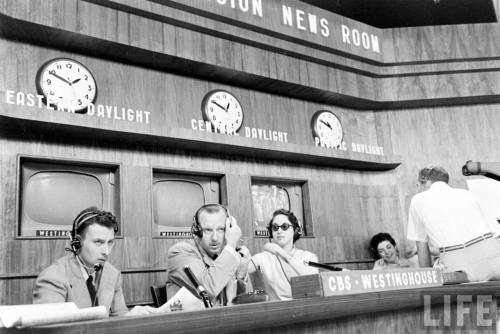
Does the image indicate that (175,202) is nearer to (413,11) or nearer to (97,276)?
(97,276)

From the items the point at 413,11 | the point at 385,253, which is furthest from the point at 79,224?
the point at 413,11

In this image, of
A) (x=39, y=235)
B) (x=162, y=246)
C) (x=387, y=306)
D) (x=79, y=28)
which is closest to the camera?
(x=387, y=306)

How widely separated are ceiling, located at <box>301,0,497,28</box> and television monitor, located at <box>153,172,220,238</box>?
2.39m

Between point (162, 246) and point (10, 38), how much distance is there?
140 cm

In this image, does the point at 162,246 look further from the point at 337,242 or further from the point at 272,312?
the point at 272,312

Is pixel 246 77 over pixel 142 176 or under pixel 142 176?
over

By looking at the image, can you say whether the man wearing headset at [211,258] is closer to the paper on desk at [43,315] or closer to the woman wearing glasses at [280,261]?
the woman wearing glasses at [280,261]

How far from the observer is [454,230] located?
2.53 meters

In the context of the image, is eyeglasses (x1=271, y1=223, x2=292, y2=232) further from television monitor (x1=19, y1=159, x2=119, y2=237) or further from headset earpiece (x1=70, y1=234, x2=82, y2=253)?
headset earpiece (x1=70, y1=234, x2=82, y2=253)

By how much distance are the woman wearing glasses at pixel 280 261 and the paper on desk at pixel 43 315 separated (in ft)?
6.38

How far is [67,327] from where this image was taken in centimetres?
84

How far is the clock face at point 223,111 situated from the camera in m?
3.38

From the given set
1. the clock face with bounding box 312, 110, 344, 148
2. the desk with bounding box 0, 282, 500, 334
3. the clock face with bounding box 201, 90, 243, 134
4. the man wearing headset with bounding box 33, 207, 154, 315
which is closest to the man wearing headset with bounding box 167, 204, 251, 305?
the man wearing headset with bounding box 33, 207, 154, 315

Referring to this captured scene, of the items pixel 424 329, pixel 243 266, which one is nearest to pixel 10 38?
pixel 243 266
